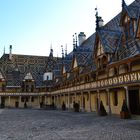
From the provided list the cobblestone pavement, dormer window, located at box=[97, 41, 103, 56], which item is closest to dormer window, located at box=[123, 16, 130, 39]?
dormer window, located at box=[97, 41, 103, 56]

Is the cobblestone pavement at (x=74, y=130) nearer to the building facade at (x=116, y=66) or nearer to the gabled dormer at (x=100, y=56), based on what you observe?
the building facade at (x=116, y=66)

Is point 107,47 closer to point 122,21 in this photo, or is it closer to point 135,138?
point 122,21

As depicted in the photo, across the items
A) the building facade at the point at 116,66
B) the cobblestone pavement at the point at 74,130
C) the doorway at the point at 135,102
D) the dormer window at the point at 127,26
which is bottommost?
the cobblestone pavement at the point at 74,130

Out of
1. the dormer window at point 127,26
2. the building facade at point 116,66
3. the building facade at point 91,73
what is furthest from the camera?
the dormer window at point 127,26

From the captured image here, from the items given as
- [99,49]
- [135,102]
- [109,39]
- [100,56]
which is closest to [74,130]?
[135,102]

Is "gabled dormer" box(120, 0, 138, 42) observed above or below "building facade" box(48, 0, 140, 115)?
above

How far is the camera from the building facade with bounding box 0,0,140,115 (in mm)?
24875

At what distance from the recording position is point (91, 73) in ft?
110

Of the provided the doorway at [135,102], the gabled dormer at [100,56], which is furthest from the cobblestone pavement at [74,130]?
the gabled dormer at [100,56]

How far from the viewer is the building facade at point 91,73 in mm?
24875

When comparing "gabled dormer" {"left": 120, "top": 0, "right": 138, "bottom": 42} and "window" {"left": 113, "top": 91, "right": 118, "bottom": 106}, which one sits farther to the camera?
"window" {"left": 113, "top": 91, "right": 118, "bottom": 106}

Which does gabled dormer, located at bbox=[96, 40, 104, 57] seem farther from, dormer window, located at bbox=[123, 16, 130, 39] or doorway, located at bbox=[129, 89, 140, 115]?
doorway, located at bbox=[129, 89, 140, 115]

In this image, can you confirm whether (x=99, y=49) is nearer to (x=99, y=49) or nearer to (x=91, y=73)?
(x=99, y=49)

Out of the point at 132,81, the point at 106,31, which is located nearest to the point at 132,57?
the point at 132,81
